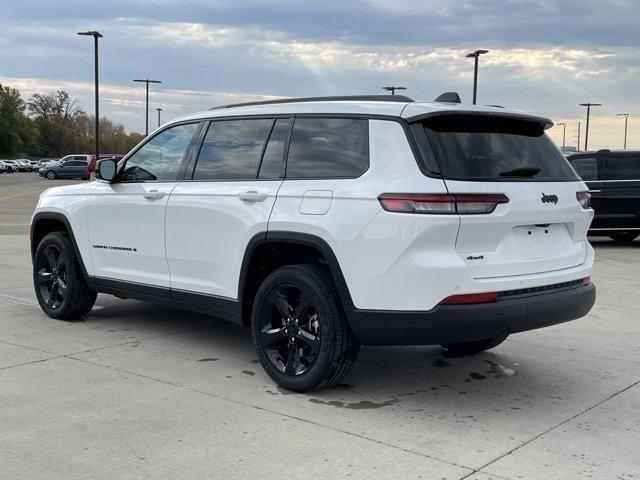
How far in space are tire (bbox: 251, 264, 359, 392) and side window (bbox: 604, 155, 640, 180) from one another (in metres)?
10.6

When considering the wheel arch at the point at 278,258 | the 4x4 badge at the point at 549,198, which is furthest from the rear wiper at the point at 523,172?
the wheel arch at the point at 278,258

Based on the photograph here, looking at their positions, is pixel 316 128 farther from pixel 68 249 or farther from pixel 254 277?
pixel 68 249

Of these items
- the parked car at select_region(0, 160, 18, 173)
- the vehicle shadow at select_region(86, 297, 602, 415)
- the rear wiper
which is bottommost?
the parked car at select_region(0, 160, 18, 173)

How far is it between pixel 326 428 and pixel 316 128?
1935mm

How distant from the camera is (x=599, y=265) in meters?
11.2

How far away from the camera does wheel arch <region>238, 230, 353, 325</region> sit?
439 centimetres

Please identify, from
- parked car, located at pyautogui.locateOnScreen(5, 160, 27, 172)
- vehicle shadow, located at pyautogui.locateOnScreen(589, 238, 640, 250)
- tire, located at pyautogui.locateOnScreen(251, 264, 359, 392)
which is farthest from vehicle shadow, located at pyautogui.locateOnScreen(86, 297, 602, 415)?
parked car, located at pyautogui.locateOnScreen(5, 160, 27, 172)

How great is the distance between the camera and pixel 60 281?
681 centimetres

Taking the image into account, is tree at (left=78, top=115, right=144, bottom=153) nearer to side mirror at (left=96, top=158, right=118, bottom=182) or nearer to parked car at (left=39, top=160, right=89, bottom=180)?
parked car at (left=39, top=160, right=89, bottom=180)

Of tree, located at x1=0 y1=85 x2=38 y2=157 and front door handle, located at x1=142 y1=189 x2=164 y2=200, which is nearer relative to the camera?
front door handle, located at x1=142 y1=189 x2=164 y2=200

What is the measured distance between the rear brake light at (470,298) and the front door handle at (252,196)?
1.46 m

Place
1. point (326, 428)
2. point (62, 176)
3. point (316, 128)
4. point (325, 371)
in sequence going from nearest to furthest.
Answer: point (326, 428) < point (325, 371) < point (316, 128) < point (62, 176)

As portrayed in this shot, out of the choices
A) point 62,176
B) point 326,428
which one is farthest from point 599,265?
point 62,176

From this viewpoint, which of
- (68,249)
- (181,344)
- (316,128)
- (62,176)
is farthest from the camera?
(62,176)
